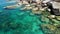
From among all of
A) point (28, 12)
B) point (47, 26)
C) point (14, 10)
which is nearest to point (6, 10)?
point (14, 10)

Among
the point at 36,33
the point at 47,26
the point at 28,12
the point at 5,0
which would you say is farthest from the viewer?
the point at 5,0

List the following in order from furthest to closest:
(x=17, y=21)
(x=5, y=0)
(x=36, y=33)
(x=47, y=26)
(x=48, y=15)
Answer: (x=5, y=0) → (x=48, y=15) → (x=17, y=21) → (x=47, y=26) → (x=36, y=33)

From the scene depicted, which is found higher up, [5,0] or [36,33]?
[5,0]

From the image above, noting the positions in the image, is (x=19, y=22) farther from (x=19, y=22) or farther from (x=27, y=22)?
(x=27, y=22)

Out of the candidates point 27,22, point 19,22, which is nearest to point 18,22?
point 19,22

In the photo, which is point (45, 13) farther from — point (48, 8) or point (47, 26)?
point (47, 26)

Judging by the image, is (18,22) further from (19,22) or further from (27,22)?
(27,22)

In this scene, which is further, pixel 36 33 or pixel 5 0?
pixel 5 0

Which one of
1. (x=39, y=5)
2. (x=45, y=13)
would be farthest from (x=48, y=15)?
(x=39, y=5)
